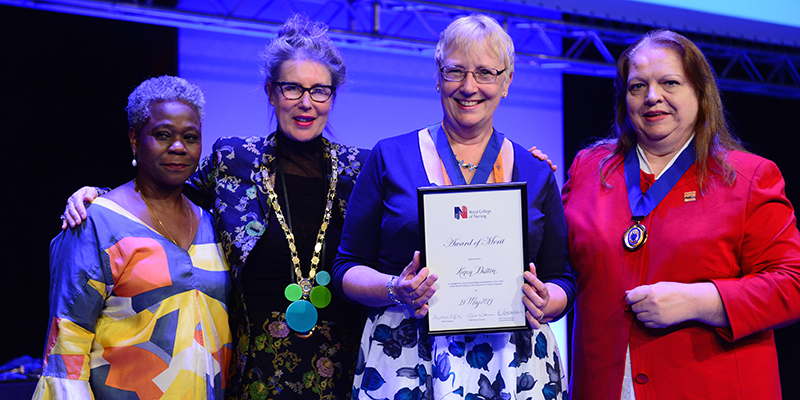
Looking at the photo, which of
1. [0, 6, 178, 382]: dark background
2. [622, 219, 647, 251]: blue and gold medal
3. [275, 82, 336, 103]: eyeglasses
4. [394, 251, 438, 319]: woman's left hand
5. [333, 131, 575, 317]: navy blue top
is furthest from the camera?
[0, 6, 178, 382]: dark background

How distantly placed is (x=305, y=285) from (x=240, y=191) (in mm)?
394

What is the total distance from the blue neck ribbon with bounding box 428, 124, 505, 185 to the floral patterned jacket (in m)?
0.48

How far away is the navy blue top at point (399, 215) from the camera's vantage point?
5.65 ft

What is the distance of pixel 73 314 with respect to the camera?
5.91 feet

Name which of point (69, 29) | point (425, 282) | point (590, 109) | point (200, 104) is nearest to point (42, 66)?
point (69, 29)

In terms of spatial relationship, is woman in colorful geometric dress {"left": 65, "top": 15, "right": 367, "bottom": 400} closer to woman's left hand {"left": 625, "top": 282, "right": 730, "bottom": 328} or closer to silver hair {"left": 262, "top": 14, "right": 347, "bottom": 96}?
silver hair {"left": 262, "top": 14, "right": 347, "bottom": 96}

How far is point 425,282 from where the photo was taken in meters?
1.48

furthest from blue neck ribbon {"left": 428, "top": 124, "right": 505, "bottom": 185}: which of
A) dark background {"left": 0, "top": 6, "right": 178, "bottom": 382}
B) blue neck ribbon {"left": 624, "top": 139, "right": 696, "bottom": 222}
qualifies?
dark background {"left": 0, "top": 6, "right": 178, "bottom": 382}

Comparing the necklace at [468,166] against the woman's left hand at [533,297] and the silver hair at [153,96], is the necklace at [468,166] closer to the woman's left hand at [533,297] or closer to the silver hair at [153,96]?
the woman's left hand at [533,297]

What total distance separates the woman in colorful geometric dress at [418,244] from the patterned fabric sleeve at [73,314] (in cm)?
74

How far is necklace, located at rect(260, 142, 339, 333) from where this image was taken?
6.35 feet

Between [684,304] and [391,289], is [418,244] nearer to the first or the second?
[391,289]

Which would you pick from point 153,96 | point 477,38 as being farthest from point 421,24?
point 477,38

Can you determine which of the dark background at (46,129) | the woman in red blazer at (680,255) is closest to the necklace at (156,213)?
the woman in red blazer at (680,255)
